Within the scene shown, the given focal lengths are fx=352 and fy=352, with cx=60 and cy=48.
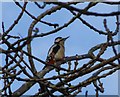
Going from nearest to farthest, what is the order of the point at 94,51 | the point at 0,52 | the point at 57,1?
the point at 57,1, the point at 0,52, the point at 94,51

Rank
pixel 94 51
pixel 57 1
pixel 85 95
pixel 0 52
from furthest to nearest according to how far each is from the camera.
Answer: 1. pixel 94 51
2. pixel 85 95
3. pixel 0 52
4. pixel 57 1

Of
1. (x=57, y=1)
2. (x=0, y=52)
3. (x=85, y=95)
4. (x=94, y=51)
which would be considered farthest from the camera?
(x=94, y=51)

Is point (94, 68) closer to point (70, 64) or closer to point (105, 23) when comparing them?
point (105, 23)

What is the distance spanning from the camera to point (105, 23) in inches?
76.9

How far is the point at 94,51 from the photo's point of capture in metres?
2.43

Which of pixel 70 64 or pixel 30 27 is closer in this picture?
pixel 70 64

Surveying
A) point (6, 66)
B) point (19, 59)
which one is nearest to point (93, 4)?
point (19, 59)

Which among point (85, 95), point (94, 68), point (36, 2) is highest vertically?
point (36, 2)

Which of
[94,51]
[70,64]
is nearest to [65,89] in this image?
[70,64]

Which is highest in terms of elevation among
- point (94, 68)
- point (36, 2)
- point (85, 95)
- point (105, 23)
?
point (36, 2)

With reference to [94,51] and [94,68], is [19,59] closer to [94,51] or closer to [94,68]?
[94,68]

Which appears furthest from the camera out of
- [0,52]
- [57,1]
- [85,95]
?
[85,95]

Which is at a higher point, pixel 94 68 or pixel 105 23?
pixel 105 23

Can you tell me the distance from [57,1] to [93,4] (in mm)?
181
